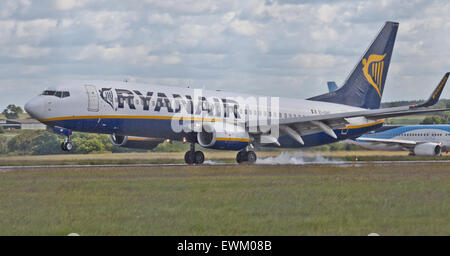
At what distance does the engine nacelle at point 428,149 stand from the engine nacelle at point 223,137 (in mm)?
32798

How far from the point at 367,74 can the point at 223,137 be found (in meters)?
16.4

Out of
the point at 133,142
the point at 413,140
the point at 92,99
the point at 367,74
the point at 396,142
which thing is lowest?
the point at 133,142

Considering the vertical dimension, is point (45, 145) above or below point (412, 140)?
below

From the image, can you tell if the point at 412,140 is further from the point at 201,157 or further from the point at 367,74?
the point at 201,157

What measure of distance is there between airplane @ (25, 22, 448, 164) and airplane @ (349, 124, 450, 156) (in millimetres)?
18662

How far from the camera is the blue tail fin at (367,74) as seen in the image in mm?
50000

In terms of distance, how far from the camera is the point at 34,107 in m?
35.1

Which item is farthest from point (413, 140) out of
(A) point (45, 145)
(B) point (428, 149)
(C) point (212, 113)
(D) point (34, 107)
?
(D) point (34, 107)

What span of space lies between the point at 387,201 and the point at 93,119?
1979 cm

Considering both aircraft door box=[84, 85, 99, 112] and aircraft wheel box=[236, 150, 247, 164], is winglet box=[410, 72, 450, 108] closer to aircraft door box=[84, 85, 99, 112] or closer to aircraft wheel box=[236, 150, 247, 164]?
aircraft wheel box=[236, 150, 247, 164]

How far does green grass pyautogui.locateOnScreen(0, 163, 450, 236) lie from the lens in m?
15.5

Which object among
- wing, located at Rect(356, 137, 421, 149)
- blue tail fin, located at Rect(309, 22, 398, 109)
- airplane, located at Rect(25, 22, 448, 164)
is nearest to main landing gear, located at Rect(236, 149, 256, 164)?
airplane, located at Rect(25, 22, 448, 164)

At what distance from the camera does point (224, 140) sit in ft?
127

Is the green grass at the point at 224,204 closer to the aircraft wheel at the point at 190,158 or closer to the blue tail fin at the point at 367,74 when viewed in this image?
the aircraft wheel at the point at 190,158
